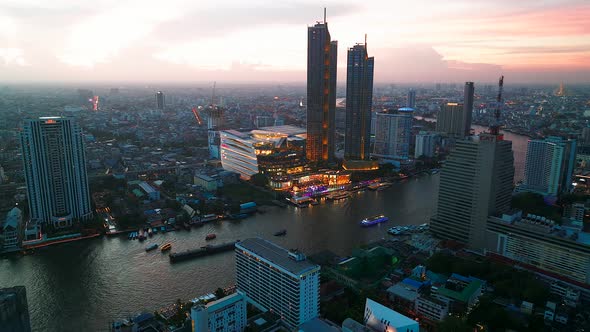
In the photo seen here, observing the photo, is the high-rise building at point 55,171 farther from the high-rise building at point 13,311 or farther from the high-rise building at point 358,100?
the high-rise building at point 358,100

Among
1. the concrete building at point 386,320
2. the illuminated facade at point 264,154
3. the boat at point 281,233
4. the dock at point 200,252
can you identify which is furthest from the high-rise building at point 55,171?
the concrete building at point 386,320

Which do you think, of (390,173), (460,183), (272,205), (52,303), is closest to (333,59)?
(390,173)

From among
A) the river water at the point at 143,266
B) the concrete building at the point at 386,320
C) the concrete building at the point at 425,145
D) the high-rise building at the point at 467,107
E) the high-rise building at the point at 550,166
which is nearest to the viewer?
the concrete building at the point at 386,320

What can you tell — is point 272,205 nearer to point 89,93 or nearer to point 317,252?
point 317,252

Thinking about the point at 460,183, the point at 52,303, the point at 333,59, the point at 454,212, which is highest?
the point at 333,59

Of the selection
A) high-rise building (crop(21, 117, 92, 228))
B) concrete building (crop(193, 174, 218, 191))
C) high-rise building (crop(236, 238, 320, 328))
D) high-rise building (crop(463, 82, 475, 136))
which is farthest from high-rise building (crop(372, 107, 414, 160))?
high-rise building (crop(236, 238, 320, 328))

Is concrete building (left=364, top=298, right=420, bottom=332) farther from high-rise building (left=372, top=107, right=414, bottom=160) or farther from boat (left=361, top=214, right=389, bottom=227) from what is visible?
high-rise building (left=372, top=107, right=414, bottom=160)
